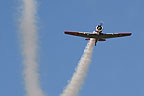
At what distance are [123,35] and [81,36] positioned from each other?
1076 cm

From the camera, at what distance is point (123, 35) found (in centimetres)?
17675

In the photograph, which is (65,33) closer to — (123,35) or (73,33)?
(73,33)

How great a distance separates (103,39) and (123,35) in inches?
265

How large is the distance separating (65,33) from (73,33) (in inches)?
79.1

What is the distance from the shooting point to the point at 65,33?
176375 millimetres

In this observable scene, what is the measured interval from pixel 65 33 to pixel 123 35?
14.6m

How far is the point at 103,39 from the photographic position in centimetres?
17262

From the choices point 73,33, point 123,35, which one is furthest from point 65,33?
point 123,35

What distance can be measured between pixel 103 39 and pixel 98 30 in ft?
8.53

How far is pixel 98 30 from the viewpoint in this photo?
172 m

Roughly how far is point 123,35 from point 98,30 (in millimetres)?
8095

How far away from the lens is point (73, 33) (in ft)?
579
